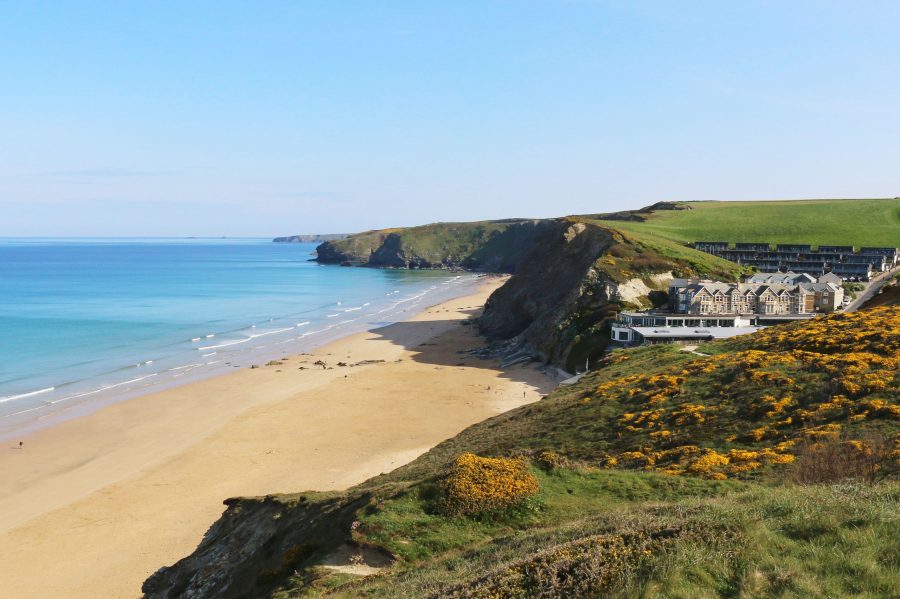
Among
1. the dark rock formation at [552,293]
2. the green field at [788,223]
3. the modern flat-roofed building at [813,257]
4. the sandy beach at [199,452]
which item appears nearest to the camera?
the sandy beach at [199,452]

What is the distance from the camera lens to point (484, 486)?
20.2m

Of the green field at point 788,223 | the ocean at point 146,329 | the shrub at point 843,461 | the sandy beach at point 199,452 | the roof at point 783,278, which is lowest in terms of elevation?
the sandy beach at point 199,452

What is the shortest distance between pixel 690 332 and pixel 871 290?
47.1 meters

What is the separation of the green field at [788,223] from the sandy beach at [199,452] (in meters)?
77.3

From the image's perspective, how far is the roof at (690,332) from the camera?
6288cm

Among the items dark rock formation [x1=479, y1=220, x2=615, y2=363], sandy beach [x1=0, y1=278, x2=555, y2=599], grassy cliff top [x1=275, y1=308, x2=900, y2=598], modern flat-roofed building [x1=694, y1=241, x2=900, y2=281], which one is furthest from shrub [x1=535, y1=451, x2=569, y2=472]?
modern flat-roofed building [x1=694, y1=241, x2=900, y2=281]

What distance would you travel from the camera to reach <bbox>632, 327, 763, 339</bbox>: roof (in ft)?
206

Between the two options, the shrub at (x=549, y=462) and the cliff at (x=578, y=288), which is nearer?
the shrub at (x=549, y=462)

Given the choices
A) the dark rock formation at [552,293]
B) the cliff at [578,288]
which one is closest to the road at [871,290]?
the cliff at [578,288]

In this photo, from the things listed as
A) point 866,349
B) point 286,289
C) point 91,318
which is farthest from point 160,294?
point 866,349

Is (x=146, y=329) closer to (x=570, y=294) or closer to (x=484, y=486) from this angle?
(x=570, y=294)

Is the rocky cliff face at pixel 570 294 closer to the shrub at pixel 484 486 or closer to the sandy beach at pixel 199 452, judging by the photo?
the sandy beach at pixel 199 452

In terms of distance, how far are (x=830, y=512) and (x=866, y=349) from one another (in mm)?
27782

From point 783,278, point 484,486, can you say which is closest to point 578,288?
point 783,278
